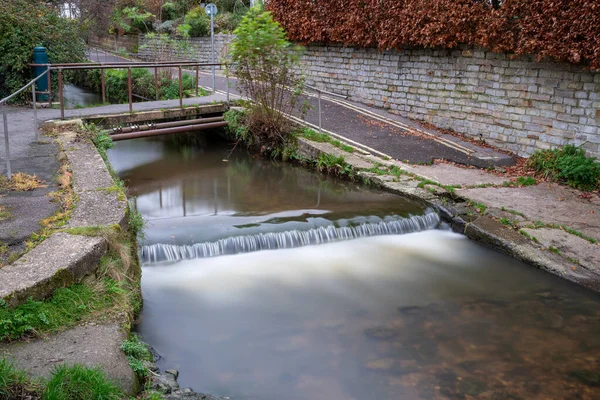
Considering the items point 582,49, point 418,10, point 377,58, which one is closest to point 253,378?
point 582,49

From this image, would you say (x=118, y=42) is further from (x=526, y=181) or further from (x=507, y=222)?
(x=507, y=222)

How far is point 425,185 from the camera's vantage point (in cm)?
985

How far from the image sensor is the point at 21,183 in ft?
23.9

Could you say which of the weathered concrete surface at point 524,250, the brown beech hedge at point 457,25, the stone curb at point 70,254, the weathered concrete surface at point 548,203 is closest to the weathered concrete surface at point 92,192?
the stone curb at point 70,254

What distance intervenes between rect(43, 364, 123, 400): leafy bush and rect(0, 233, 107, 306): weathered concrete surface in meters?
0.91

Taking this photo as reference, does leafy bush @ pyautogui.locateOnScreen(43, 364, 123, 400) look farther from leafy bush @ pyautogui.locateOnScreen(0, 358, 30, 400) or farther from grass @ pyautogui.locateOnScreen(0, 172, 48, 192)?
grass @ pyautogui.locateOnScreen(0, 172, 48, 192)

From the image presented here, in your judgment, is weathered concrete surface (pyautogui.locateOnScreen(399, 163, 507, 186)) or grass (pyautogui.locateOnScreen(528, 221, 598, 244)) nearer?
grass (pyautogui.locateOnScreen(528, 221, 598, 244))

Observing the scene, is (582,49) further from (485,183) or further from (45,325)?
(45,325)

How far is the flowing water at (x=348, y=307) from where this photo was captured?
5.22m

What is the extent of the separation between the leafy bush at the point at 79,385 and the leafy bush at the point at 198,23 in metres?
23.6

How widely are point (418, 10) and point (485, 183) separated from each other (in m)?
5.48

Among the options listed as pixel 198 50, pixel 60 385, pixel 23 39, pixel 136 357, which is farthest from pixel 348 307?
pixel 198 50

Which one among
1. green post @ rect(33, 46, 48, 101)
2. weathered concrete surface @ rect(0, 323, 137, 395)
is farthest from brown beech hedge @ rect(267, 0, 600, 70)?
weathered concrete surface @ rect(0, 323, 137, 395)

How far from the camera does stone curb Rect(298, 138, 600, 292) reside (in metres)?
7.13
